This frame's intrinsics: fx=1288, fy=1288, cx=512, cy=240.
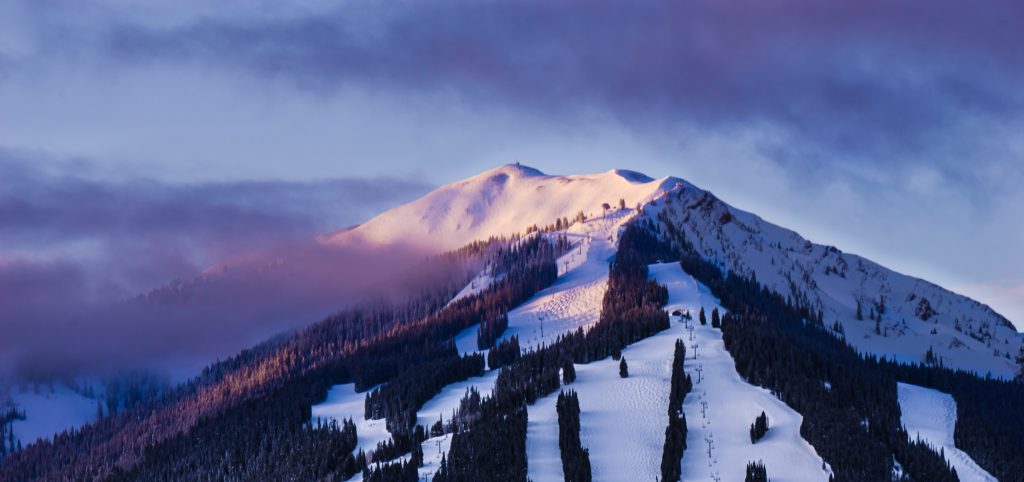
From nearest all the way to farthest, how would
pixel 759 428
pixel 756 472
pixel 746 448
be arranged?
pixel 756 472, pixel 746 448, pixel 759 428

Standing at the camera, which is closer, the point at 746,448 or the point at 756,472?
the point at 756,472

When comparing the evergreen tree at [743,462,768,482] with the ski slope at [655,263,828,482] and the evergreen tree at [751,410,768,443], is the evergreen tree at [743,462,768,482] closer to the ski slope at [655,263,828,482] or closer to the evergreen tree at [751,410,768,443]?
the ski slope at [655,263,828,482]

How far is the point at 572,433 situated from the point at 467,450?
1618 centimetres

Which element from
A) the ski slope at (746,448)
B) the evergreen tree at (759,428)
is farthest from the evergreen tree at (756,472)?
the evergreen tree at (759,428)

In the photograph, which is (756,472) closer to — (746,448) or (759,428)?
(746,448)

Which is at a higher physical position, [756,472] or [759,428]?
[759,428]

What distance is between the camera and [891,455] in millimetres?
183000

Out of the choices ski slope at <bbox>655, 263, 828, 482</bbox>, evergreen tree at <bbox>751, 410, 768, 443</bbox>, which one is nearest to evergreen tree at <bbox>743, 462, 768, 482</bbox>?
ski slope at <bbox>655, 263, 828, 482</bbox>

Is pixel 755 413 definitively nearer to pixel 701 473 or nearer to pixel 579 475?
pixel 701 473

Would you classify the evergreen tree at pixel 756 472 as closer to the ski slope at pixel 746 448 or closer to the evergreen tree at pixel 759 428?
the ski slope at pixel 746 448

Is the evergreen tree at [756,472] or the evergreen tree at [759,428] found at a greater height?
the evergreen tree at [759,428]

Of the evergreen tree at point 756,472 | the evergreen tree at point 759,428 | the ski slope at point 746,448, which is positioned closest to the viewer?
the evergreen tree at point 756,472

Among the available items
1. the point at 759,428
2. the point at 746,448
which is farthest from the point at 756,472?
the point at 759,428

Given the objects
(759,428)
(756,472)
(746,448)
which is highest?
(759,428)
